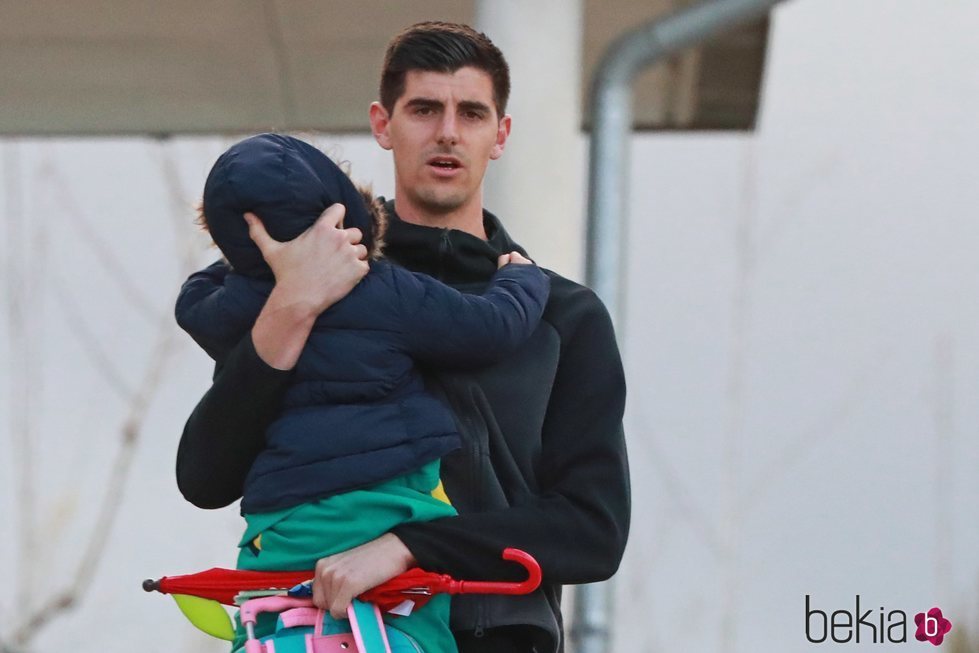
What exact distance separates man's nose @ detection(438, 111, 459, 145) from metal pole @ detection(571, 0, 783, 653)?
216cm

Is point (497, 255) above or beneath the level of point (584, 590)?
above

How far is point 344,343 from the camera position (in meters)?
1.61

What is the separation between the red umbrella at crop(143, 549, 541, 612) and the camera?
5.22ft

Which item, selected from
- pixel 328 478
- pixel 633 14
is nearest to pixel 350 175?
pixel 328 478

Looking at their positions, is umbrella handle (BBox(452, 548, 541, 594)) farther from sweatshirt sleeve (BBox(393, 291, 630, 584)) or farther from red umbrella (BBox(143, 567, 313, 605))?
red umbrella (BBox(143, 567, 313, 605))

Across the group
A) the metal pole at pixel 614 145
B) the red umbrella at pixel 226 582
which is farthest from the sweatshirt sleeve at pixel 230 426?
the metal pole at pixel 614 145

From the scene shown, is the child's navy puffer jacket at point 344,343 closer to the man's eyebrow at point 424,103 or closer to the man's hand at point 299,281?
the man's hand at point 299,281

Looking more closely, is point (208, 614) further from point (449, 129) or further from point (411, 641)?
point (449, 129)

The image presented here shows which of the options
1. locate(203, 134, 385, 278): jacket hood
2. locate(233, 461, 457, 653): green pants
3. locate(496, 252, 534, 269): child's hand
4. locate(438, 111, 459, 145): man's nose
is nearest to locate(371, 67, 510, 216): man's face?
locate(438, 111, 459, 145): man's nose

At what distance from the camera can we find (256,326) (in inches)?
63.8

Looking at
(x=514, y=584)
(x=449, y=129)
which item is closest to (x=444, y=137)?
(x=449, y=129)

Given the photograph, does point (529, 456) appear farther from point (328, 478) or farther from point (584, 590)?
point (584, 590)

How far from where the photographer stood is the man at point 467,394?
1.61 meters

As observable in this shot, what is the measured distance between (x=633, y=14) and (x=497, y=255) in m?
2.69
